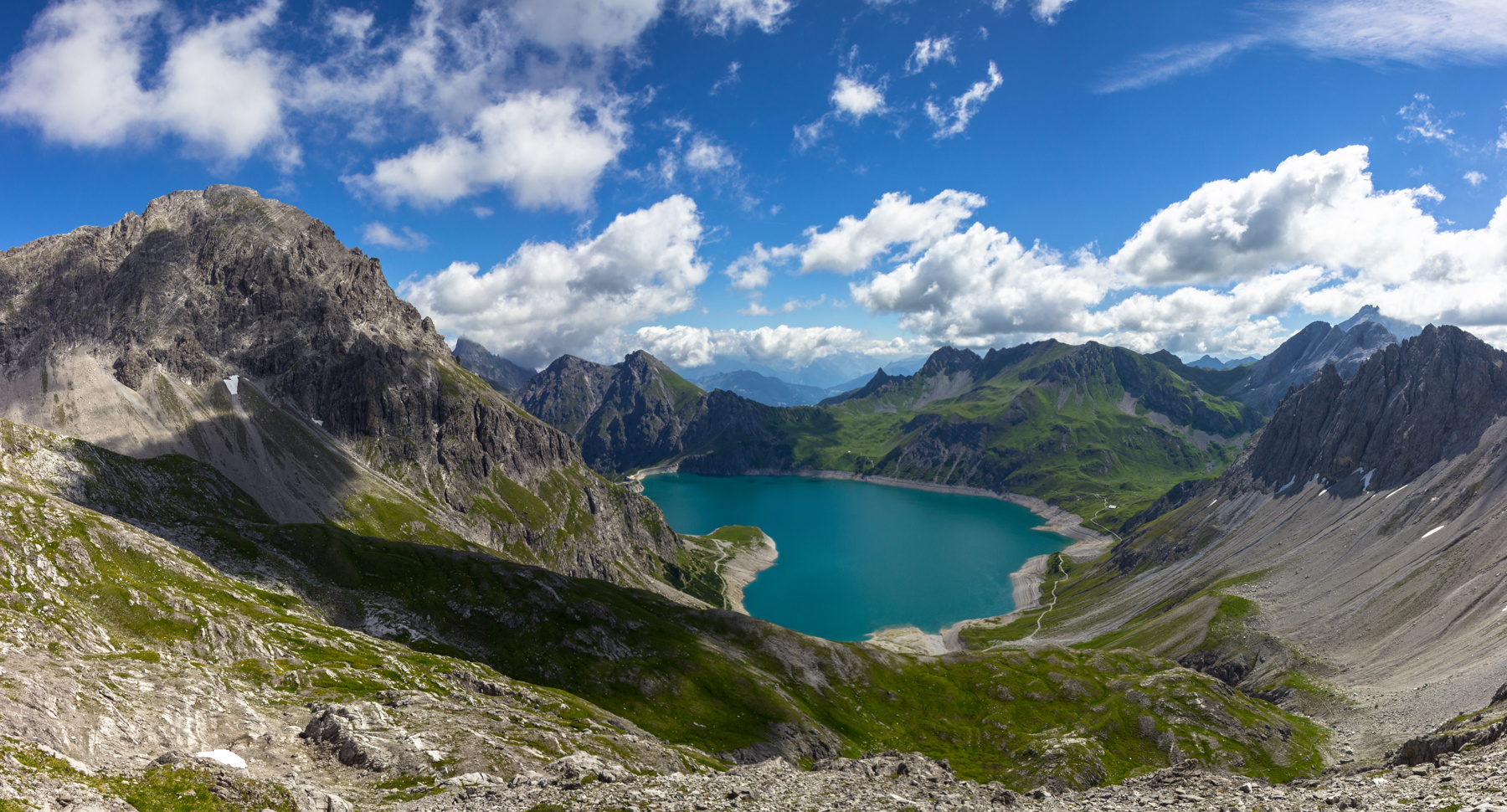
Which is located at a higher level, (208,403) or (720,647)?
(208,403)

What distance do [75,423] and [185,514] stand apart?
107154 mm

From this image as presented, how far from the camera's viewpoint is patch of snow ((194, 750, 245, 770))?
3844 centimetres

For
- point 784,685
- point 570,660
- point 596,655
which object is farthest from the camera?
point 784,685

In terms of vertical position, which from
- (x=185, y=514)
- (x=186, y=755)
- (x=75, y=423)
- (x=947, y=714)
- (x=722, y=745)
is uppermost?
(x=75, y=423)

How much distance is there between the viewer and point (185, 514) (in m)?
112

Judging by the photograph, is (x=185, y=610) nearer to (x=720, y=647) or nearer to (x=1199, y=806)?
(x=720, y=647)

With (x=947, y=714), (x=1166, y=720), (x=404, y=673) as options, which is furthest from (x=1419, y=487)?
(x=404, y=673)

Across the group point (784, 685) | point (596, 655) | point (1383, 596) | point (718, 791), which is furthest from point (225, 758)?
point (1383, 596)

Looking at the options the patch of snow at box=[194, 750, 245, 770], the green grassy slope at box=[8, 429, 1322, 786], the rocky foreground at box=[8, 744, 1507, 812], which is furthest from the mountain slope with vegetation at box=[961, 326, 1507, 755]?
the patch of snow at box=[194, 750, 245, 770]

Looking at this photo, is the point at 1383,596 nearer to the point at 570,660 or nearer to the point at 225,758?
the point at 570,660

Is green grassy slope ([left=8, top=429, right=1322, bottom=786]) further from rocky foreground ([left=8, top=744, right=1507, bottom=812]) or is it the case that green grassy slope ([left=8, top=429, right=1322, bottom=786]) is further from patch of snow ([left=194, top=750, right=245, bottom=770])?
rocky foreground ([left=8, top=744, right=1507, bottom=812])

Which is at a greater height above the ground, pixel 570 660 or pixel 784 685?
pixel 570 660

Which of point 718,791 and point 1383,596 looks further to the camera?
point 1383,596

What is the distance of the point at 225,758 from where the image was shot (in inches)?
1540
